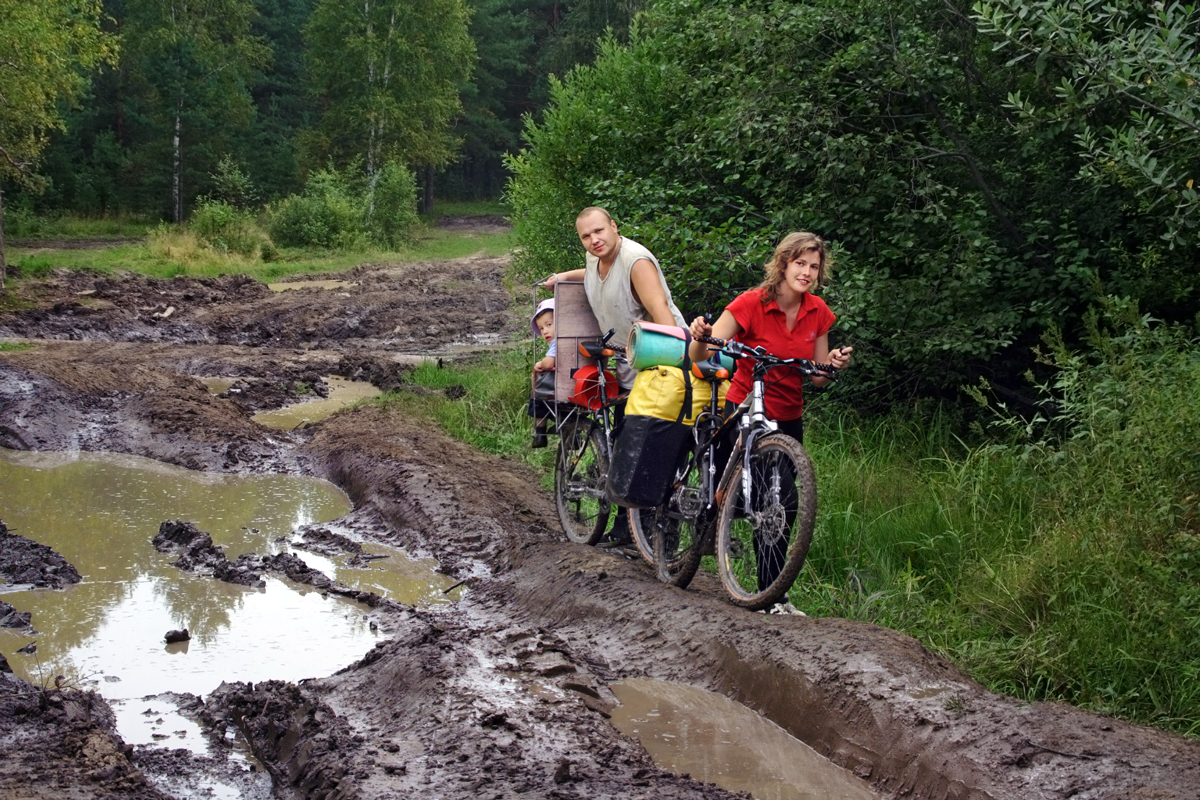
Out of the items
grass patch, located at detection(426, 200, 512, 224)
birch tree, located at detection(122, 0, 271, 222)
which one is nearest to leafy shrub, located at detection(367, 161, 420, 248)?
birch tree, located at detection(122, 0, 271, 222)

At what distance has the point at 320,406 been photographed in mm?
13945

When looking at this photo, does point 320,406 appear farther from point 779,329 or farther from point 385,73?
point 385,73

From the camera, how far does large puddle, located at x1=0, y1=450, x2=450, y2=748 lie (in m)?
5.75

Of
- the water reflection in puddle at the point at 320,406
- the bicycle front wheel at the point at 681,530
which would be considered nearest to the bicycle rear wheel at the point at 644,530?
the bicycle front wheel at the point at 681,530

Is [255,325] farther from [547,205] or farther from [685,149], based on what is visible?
[685,149]

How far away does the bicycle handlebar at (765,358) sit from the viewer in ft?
18.3

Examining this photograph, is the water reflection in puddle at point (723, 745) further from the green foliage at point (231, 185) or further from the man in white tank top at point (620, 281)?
the green foliage at point (231, 185)

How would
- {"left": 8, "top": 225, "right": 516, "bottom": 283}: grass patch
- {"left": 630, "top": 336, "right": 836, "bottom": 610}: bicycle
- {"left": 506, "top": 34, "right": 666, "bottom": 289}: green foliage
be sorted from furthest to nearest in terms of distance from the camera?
{"left": 8, "top": 225, "right": 516, "bottom": 283}: grass patch < {"left": 506, "top": 34, "right": 666, "bottom": 289}: green foliage < {"left": 630, "top": 336, "right": 836, "bottom": 610}: bicycle

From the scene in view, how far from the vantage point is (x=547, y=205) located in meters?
12.9

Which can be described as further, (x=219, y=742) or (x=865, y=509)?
(x=865, y=509)

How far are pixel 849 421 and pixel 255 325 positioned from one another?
47.3 feet

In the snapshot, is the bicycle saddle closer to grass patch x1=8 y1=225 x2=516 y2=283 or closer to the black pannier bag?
the black pannier bag

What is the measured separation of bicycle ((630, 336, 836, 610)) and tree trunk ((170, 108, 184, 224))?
126 feet

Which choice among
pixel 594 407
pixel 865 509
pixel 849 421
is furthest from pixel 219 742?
pixel 849 421
